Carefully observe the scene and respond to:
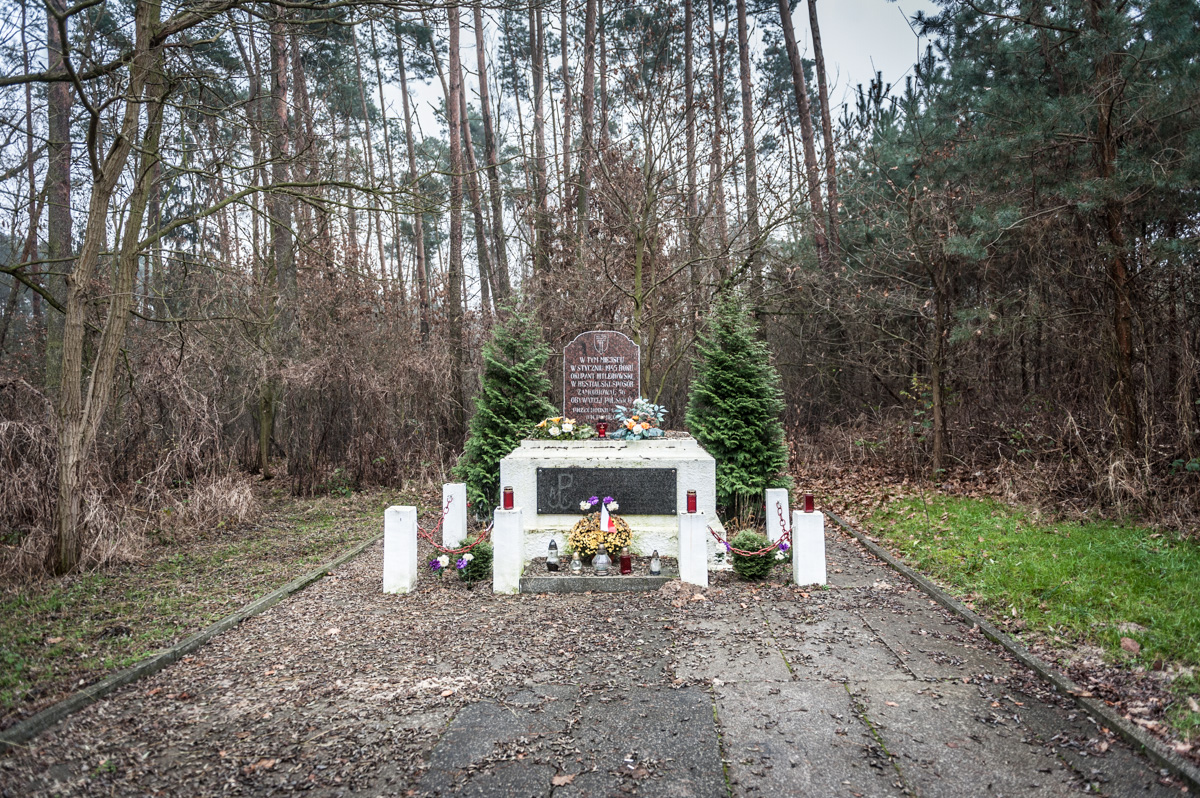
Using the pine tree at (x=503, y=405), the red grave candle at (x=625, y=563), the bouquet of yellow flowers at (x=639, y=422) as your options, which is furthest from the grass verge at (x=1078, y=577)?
the pine tree at (x=503, y=405)

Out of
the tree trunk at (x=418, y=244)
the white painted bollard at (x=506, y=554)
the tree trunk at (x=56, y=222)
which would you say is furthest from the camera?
the tree trunk at (x=418, y=244)

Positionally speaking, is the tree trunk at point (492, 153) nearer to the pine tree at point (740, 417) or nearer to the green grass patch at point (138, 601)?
the pine tree at point (740, 417)

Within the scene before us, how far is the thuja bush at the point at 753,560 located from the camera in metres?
6.70

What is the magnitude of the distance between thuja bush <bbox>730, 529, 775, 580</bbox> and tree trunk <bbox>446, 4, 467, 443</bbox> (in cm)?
814

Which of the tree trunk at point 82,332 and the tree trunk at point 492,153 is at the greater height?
the tree trunk at point 492,153

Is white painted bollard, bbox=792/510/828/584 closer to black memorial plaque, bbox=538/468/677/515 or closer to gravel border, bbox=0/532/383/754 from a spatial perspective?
black memorial plaque, bbox=538/468/677/515

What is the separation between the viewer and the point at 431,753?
358 centimetres

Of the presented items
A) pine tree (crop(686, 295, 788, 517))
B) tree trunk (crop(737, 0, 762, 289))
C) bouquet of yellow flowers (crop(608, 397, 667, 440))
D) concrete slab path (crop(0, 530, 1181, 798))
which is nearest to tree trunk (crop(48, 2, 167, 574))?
concrete slab path (crop(0, 530, 1181, 798))

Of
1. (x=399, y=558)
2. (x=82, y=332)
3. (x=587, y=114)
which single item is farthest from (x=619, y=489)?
(x=587, y=114)

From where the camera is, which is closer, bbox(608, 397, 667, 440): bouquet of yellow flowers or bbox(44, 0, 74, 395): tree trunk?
bbox(608, 397, 667, 440): bouquet of yellow flowers

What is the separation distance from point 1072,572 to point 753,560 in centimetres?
260

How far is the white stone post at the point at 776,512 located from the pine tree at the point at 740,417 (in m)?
0.99

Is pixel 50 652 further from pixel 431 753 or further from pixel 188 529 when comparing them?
pixel 188 529

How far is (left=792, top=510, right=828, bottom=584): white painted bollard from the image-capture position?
6.52 m
